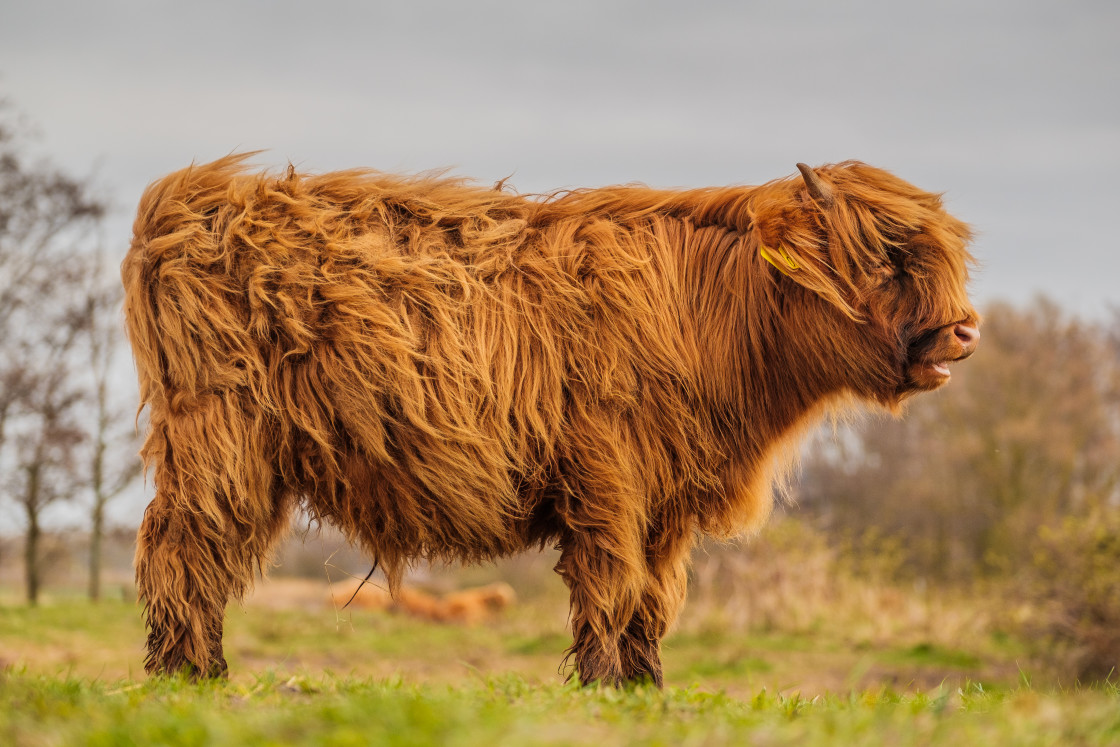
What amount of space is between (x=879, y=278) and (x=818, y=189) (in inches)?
17.2

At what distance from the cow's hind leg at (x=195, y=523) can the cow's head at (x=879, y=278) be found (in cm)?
221

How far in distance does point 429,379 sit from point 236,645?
9386 mm

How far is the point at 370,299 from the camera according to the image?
3654mm

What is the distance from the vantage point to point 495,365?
369 cm

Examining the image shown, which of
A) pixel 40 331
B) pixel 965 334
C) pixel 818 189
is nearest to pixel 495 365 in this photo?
pixel 818 189

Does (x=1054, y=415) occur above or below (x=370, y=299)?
below

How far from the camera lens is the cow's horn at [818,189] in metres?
3.82

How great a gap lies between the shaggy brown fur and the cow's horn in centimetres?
1

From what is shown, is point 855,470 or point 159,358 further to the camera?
point 855,470

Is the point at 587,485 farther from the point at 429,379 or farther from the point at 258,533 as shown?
the point at 258,533

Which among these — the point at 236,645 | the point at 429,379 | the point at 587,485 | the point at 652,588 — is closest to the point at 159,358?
the point at 429,379

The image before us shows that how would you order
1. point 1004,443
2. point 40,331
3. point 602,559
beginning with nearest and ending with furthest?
point 602,559 → point 40,331 → point 1004,443

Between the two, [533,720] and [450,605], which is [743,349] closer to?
[533,720]

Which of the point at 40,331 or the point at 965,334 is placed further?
the point at 40,331
